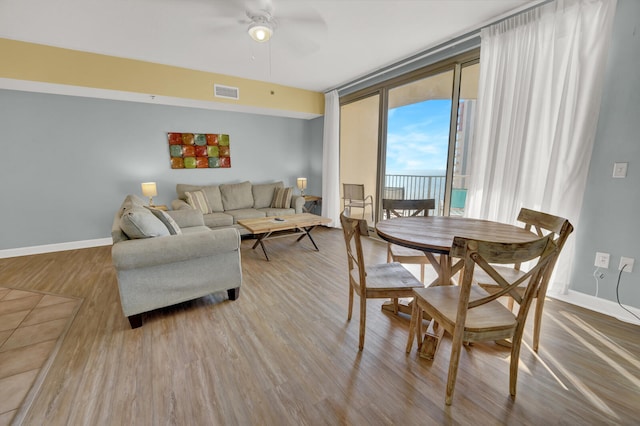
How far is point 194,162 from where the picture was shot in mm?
4539

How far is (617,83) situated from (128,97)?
5.40 metres

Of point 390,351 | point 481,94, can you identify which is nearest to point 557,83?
point 481,94

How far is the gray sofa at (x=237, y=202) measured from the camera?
412 cm

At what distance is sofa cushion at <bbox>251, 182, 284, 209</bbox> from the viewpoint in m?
4.88

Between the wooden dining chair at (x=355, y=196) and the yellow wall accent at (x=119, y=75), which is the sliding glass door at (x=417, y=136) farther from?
the yellow wall accent at (x=119, y=75)

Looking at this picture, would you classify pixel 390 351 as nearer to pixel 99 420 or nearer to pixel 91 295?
pixel 99 420

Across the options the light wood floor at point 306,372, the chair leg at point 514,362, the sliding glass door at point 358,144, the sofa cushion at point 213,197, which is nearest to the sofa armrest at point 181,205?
the sofa cushion at point 213,197

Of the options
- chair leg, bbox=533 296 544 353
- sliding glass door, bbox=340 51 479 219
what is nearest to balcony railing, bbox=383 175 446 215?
sliding glass door, bbox=340 51 479 219

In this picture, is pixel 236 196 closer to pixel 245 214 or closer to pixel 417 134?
pixel 245 214

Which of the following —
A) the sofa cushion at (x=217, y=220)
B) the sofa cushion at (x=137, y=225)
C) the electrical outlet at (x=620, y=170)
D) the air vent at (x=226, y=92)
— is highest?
the air vent at (x=226, y=92)

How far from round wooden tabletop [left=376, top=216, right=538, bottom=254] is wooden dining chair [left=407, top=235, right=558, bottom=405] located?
0.87ft

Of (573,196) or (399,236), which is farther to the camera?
(573,196)

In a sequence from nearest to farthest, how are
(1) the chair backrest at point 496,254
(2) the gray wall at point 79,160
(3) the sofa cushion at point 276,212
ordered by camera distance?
(1) the chair backrest at point 496,254
(2) the gray wall at point 79,160
(3) the sofa cushion at point 276,212

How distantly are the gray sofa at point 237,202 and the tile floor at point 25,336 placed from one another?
1885 millimetres
